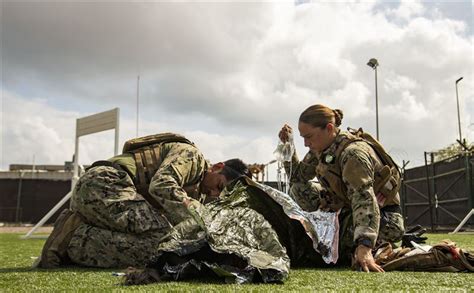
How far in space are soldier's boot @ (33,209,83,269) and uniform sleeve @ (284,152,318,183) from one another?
2034 millimetres

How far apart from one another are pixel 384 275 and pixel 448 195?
42.1 ft

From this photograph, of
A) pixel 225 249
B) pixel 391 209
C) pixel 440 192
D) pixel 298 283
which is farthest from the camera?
pixel 440 192

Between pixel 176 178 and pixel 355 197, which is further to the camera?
pixel 176 178

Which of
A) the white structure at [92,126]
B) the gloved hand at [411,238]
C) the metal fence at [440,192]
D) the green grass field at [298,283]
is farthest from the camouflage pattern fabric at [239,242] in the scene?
the metal fence at [440,192]

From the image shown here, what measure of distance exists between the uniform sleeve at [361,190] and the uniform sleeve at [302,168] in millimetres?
1213

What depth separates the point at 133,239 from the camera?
3469 millimetres

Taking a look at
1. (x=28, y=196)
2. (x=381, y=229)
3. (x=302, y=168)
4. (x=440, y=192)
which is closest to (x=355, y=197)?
(x=381, y=229)

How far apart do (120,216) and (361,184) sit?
1.74 m

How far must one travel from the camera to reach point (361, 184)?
119 inches

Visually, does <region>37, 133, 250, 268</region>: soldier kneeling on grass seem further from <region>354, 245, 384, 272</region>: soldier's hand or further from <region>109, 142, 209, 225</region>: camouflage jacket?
<region>354, 245, 384, 272</region>: soldier's hand

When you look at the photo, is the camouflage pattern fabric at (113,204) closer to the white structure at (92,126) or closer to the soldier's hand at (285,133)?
the soldier's hand at (285,133)

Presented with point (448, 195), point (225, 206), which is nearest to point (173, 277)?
point (225, 206)

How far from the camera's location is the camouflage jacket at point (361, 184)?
114 inches

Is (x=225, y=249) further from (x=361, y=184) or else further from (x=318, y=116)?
(x=318, y=116)
